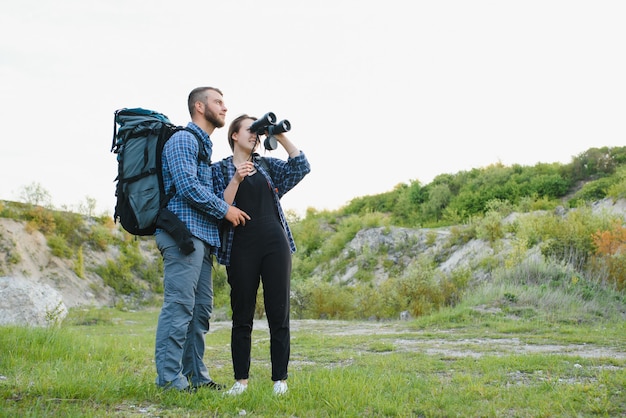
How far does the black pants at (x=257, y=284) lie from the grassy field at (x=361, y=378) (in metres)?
0.27

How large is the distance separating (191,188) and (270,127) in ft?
2.36

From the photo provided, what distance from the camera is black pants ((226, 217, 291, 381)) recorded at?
3.90 metres

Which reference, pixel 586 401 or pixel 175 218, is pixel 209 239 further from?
pixel 586 401

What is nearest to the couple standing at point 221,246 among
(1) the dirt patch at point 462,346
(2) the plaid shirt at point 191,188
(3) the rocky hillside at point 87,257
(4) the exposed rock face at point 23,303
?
(2) the plaid shirt at point 191,188

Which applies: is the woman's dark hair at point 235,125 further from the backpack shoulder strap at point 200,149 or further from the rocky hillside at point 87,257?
the rocky hillside at point 87,257

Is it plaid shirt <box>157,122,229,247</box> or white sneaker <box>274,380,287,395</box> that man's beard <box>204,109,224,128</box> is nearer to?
plaid shirt <box>157,122,229,247</box>

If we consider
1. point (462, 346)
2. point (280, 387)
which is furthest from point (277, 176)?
point (462, 346)

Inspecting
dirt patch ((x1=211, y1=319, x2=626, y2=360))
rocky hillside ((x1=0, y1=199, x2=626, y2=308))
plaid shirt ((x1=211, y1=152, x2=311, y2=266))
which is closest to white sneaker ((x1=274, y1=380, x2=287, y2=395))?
plaid shirt ((x1=211, y1=152, x2=311, y2=266))

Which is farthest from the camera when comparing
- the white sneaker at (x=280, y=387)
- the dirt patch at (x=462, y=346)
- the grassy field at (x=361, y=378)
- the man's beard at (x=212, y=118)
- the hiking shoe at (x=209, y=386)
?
the dirt patch at (x=462, y=346)

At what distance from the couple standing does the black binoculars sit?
0.35 ft

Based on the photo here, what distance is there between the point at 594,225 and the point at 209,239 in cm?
1009

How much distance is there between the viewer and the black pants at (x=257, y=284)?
3.90 m

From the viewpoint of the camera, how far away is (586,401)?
360 centimetres

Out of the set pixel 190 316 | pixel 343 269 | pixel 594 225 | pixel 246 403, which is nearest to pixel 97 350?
pixel 190 316
